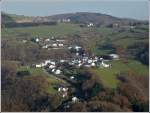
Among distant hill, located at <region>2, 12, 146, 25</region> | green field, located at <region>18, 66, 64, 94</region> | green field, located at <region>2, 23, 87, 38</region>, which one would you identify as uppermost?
distant hill, located at <region>2, 12, 146, 25</region>

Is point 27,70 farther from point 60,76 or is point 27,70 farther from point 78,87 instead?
point 78,87

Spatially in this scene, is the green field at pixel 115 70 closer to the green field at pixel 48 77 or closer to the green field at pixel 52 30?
the green field at pixel 48 77

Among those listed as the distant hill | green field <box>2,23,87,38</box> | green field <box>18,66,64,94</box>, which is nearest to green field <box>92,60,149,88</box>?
green field <box>18,66,64,94</box>

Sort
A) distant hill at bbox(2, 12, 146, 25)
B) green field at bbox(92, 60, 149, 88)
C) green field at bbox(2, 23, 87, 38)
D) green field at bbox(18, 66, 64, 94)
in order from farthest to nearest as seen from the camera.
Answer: green field at bbox(2, 23, 87, 38)
distant hill at bbox(2, 12, 146, 25)
green field at bbox(18, 66, 64, 94)
green field at bbox(92, 60, 149, 88)

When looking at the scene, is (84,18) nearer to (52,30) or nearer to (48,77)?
(52,30)

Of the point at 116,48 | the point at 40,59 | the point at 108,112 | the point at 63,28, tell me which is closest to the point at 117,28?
Result: the point at 63,28

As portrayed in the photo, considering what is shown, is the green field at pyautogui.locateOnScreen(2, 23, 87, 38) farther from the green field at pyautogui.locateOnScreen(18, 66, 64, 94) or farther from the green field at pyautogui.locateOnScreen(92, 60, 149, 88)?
the green field at pyautogui.locateOnScreen(92, 60, 149, 88)

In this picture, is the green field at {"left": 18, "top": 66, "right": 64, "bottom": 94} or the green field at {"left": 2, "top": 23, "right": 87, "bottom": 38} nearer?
the green field at {"left": 18, "top": 66, "right": 64, "bottom": 94}

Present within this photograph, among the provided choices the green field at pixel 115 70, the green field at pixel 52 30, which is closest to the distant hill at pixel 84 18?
the green field at pixel 52 30

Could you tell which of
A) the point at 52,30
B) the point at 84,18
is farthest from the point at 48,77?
the point at 52,30
